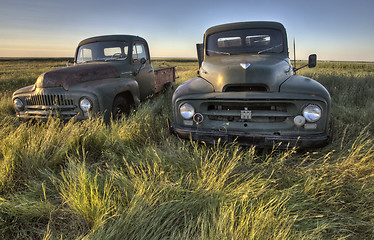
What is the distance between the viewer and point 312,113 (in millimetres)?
2328

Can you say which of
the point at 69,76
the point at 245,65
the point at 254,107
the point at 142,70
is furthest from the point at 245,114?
the point at 142,70

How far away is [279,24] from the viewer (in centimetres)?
401

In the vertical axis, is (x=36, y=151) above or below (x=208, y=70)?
below

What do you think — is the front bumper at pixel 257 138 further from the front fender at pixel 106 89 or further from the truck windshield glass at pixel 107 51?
the truck windshield glass at pixel 107 51

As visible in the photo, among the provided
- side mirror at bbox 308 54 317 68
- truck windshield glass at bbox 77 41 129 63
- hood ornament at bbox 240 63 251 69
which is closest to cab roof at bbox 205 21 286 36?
side mirror at bbox 308 54 317 68

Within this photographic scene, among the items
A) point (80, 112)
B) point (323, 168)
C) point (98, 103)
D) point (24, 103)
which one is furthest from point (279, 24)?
point (24, 103)

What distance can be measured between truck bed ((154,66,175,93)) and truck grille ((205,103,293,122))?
155 inches

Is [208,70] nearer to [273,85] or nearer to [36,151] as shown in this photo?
[273,85]

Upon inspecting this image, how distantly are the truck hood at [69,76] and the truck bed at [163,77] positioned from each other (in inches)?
93.4

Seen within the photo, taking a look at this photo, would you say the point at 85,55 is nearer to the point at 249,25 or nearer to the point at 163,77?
the point at 163,77

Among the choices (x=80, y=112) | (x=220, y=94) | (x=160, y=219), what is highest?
(x=220, y=94)

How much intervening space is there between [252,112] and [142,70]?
3.69 metres

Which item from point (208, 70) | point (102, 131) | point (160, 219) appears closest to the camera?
point (160, 219)

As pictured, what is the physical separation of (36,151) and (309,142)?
3299mm
